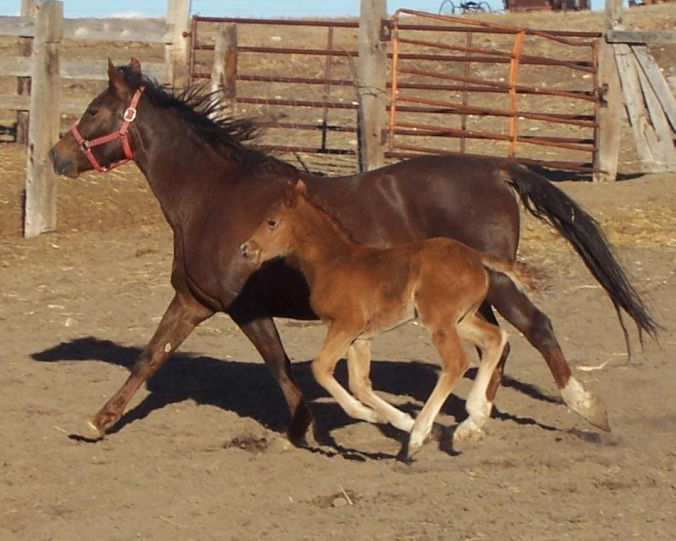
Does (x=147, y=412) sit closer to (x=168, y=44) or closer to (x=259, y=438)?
(x=259, y=438)

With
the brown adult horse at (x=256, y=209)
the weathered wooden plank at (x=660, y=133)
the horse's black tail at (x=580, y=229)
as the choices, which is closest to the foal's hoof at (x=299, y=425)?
the brown adult horse at (x=256, y=209)

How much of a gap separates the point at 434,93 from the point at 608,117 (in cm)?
1159

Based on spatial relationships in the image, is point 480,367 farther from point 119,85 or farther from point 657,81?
point 657,81

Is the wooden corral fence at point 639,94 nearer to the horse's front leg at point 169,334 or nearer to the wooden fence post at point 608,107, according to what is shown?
the wooden fence post at point 608,107

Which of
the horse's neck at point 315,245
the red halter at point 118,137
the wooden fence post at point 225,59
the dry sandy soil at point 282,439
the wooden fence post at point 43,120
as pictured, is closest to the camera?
the dry sandy soil at point 282,439

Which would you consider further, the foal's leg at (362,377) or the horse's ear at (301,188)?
the horse's ear at (301,188)

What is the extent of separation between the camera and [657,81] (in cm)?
1458

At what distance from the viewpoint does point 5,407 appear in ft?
23.4

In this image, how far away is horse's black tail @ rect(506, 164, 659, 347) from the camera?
6.89 meters

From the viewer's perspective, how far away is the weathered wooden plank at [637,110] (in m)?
14.5

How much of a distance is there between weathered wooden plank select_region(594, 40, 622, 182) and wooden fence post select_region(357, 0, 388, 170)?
2.46 metres

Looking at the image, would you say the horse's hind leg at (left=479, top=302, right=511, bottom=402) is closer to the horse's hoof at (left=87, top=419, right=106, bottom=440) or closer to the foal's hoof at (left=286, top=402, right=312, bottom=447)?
the foal's hoof at (left=286, top=402, right=312, bottom=447)

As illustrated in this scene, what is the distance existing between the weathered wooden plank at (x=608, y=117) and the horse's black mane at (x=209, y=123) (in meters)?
8.04

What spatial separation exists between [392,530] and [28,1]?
40.7 feet
